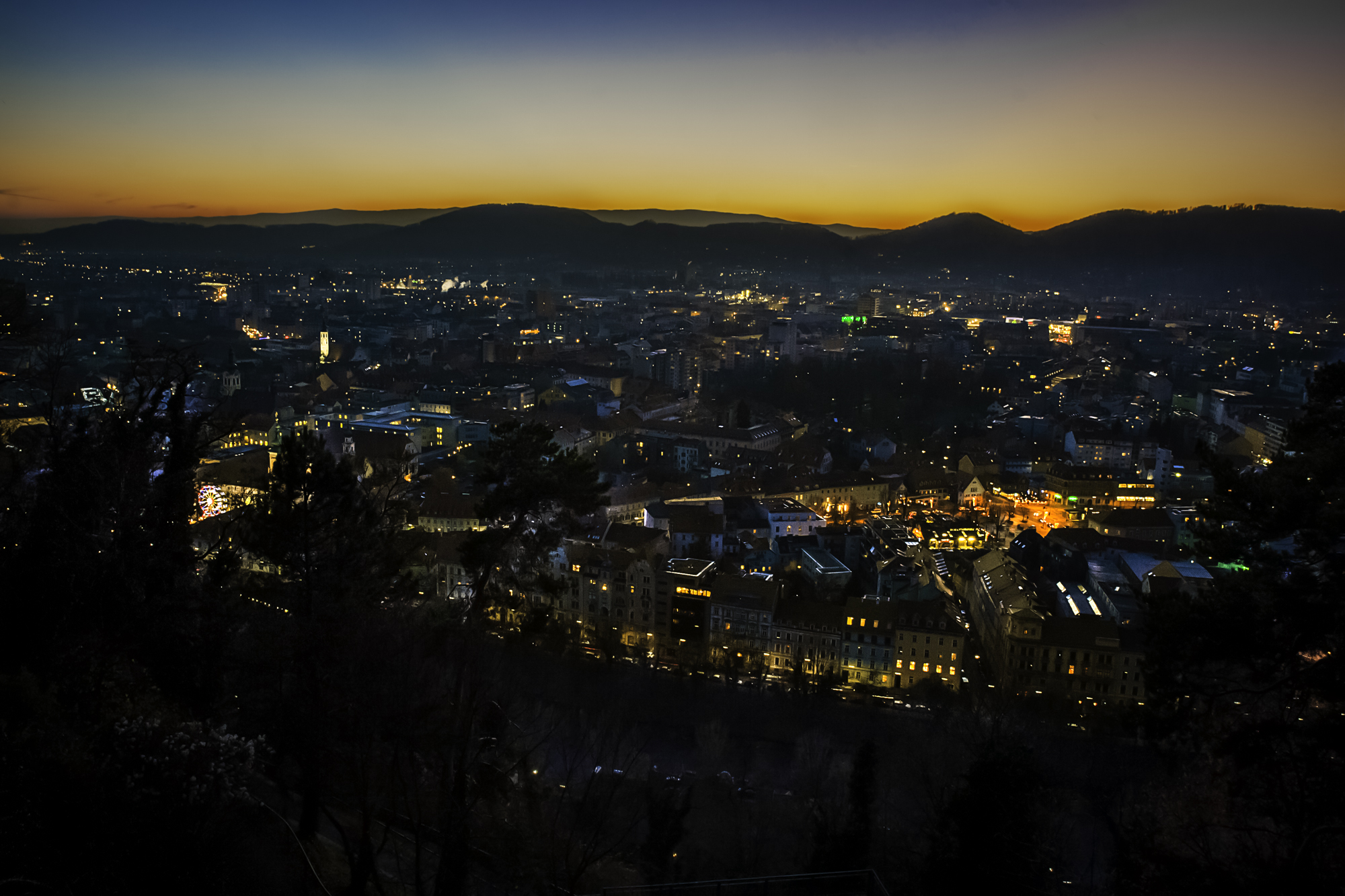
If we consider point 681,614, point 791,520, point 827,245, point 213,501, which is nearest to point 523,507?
point 681,614

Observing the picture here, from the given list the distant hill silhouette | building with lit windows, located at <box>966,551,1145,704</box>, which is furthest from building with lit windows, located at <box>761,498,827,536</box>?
the distant hill silhouette

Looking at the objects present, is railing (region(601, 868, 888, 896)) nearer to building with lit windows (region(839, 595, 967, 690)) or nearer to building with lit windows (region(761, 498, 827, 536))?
building with lit windows (region(839, 595, 967, 690))

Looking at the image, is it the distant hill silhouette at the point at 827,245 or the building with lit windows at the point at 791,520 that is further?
the distant hill silhouette at the point at 827,245

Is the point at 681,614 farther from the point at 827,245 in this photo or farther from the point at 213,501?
the point at 827,245

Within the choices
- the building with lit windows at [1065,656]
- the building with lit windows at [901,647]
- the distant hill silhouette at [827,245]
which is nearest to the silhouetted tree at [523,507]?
the building with lit windows at [901,647]

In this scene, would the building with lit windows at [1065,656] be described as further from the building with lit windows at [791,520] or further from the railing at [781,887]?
the railing at [781,887]

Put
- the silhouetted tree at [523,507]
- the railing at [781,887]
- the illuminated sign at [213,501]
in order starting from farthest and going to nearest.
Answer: the illuminated sign at [213,501], the silhouetted tree at [523,507], the railing at [781,887]

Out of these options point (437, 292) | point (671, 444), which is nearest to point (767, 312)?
point (437, 292)
